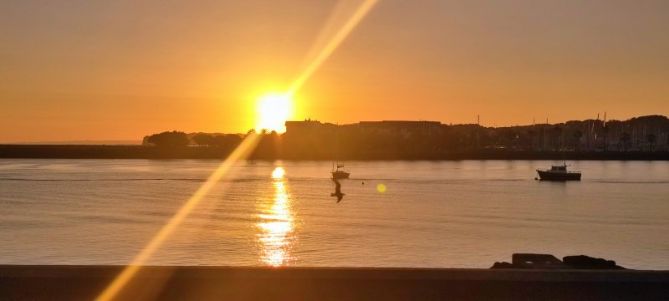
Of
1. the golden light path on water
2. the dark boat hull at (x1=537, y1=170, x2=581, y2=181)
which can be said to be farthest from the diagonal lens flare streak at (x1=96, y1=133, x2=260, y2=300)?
the dark boat hull at (x1=537, y1=170, x2=581, y2=181)

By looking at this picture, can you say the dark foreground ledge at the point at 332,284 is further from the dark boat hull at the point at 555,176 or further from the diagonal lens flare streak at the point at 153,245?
the dark boat hull at the point at 555,176

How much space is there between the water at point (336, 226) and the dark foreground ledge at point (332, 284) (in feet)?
76.7

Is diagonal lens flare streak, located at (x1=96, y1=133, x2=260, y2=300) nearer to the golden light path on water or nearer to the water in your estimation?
the water

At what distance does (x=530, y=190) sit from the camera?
93.5 m

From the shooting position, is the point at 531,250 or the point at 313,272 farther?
the point at 531,250

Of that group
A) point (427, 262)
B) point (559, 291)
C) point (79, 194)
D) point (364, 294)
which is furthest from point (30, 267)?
point (79, 194)

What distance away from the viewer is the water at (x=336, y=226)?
113 feet

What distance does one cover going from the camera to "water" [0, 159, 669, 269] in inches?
1359

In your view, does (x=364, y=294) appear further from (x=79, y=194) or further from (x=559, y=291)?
(x=79, y=194)

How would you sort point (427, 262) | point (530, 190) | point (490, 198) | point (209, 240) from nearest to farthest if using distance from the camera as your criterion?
point (427, 262)
point (209, 240)
point (490, 198)
point (530, 190)

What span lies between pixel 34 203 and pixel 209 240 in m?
35.6

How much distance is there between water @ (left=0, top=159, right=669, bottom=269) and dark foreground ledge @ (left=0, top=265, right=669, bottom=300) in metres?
23.4

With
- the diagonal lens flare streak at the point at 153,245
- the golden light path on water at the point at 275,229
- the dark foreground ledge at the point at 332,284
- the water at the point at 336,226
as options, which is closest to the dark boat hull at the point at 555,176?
the water at the point at 336,226

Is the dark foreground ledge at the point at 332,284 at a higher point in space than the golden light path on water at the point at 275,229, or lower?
higher
